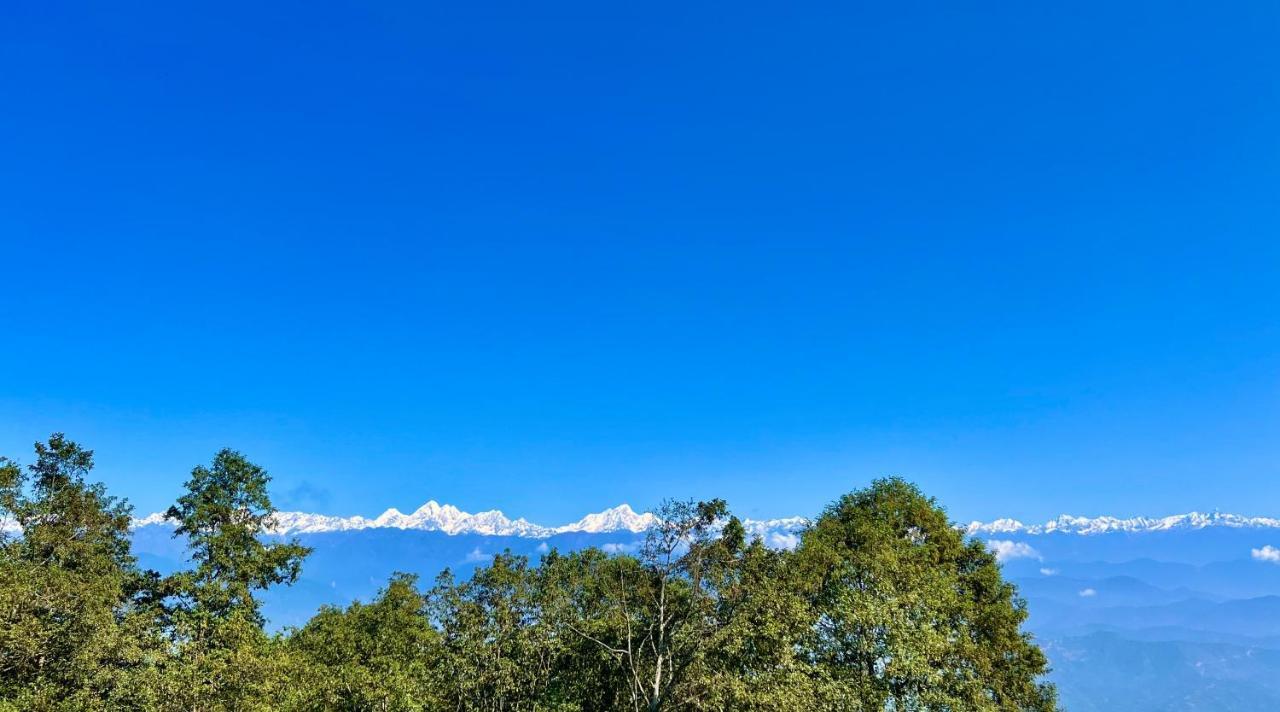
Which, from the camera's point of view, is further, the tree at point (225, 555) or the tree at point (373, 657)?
the tree at point (225, 555)

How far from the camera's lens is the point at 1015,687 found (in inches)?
1716

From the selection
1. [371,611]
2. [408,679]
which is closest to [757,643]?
[408,679]

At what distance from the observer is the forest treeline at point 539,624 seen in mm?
28484

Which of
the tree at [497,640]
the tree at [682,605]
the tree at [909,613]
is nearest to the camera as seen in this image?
the tree at [909,613]

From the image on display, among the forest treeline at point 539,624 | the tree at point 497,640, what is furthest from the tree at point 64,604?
the tree at point 497,640

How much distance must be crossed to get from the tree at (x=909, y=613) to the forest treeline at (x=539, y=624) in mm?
134

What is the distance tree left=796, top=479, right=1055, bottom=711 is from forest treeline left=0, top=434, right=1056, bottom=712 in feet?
0.44

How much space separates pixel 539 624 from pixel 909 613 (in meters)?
24.3

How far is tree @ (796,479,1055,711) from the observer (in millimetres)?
28062

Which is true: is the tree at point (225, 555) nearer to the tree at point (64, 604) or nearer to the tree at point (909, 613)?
the tree at point (64, 604)

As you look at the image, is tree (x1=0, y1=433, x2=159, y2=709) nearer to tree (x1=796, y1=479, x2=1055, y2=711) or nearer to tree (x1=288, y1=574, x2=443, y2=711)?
tree (x1=288, y1=574, x2=443, y2=711)

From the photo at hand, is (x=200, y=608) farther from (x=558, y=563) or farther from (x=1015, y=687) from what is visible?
(x=1015, y=687)

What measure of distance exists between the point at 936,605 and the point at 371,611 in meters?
51.6

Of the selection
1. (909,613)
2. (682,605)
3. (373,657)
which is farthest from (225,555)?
(909,613)
